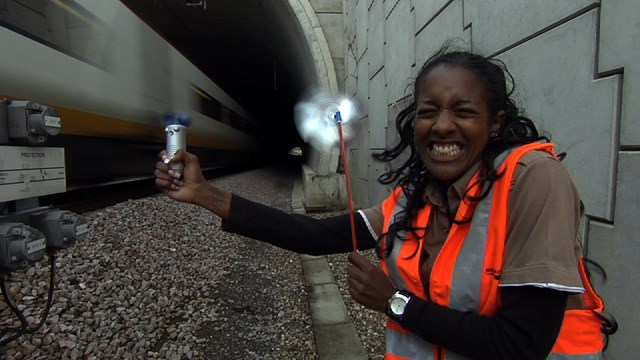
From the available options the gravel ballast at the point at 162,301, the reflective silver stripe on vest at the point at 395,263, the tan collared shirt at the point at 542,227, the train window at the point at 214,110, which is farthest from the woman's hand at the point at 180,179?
the train window at the point at 214,110

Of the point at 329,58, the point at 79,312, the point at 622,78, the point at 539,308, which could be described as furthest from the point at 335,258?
the point at 329,58

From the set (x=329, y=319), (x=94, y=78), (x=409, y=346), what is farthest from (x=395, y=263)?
(x=94, y=78)

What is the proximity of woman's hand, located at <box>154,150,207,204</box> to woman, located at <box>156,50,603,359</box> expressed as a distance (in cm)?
74

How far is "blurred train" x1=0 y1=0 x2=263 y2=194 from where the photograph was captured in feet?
13.3

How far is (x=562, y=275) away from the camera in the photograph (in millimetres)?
938

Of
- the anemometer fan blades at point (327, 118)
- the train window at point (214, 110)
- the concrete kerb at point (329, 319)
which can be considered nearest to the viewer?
the anemometer fan blades at point (327, 118)

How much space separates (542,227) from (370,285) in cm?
54

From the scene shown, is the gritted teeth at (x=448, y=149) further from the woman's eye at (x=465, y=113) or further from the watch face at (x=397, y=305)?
the watch face at (x=397, y=305)

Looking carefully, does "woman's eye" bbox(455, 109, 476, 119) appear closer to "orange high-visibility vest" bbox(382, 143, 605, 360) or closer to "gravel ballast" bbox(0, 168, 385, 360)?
"orange high-visibility vest" bbox(382, 143, 605, 360)

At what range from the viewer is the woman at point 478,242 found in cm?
98

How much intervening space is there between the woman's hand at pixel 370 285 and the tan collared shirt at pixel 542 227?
0.37 metres

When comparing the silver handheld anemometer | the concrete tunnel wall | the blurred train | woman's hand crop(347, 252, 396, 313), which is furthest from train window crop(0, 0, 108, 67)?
woman's hand crop(347, 252, 396, 313)

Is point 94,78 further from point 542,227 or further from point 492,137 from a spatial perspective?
point 542,227

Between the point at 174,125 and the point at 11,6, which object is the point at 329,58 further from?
the point at 174,125
